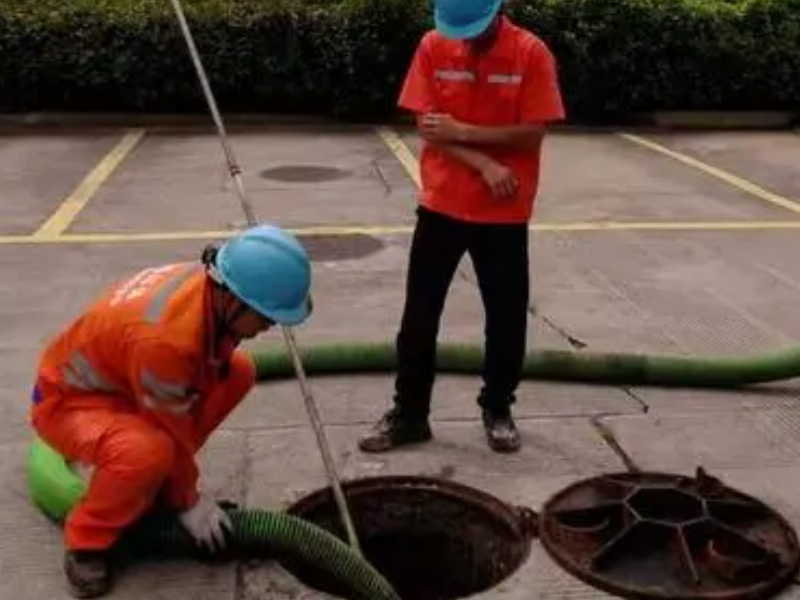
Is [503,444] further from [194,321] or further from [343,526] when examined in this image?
[194,321]

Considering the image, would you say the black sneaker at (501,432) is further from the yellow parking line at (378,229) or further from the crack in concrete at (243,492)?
the yellow parking line at (378,229)

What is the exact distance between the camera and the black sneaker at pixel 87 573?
3.21 m

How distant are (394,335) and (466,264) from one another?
1.39 m

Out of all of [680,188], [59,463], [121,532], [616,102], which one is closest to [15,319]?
[59,463]

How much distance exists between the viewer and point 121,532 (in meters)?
3.28

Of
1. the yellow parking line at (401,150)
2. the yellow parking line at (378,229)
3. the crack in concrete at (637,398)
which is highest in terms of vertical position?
the crack in concrete at (637,398)

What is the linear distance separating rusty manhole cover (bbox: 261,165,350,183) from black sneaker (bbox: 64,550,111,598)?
20.4 feet

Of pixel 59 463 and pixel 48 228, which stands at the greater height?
pixel 59 463

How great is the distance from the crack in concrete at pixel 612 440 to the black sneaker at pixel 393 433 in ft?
2.16

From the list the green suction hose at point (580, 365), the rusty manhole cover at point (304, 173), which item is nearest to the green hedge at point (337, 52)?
the rusty manhole cover at point (304, 173)

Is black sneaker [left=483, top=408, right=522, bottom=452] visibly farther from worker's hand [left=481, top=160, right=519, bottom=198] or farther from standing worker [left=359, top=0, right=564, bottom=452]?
worker's hand [left=481, top=160, right=519, bottom=198]

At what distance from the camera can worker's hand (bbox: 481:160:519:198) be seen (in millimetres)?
3697

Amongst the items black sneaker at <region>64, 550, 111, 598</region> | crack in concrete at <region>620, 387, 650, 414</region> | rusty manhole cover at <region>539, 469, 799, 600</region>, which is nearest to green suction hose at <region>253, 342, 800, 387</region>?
crack in concrete at <region>620, 387, 650, 414</region>

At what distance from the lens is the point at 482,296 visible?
404 centimetres
